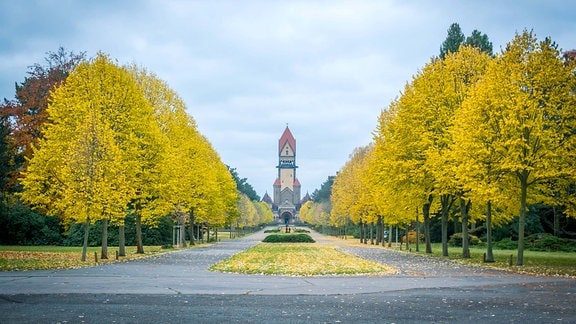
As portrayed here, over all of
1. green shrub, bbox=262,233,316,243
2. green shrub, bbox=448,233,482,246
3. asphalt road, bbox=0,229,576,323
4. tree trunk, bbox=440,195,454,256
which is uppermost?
tree trunk, bbox=440,195,454,256

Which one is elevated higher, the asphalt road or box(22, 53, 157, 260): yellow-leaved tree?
box(22, 53, 157, 260): yellow-leaved tree

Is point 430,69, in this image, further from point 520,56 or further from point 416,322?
point 416,322

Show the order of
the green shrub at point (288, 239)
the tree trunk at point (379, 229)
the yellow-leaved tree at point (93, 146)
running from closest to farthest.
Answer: the yellow-leaved tree at point (93, 146)
the tree trunk at point (379, 229)
the green shrub at point (288, 239)

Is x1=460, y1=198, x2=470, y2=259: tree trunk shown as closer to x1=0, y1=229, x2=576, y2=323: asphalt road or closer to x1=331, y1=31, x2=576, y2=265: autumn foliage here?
x1=331, y1=31, x2=576, y2=265: autumn foliage

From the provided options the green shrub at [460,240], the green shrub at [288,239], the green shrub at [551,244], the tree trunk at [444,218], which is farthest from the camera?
the green shrub at [288,239]

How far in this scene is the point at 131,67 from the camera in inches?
1763

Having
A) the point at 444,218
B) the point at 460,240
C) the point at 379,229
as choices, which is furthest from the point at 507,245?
the point at 379,229

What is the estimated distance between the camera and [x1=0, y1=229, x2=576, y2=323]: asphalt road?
12602mm

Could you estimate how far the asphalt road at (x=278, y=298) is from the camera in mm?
12602

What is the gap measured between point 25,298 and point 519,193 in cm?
2447

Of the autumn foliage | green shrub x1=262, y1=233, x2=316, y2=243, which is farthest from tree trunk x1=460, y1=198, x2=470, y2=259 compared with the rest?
green shrub x1=262, y1=233, x2=316, y2=243

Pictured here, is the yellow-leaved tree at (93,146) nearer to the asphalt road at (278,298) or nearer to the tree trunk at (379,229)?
the asphalt road at (278,298)

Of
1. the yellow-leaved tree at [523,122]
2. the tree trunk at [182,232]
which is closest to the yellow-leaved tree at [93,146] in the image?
the tree trunk at [182,232]

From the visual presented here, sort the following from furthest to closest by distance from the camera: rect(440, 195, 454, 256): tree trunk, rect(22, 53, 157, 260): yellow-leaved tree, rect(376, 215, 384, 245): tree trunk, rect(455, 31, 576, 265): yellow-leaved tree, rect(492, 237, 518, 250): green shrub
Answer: rect(376, 215, 384, 245): tree trunk < rect(492, 237, 518, 250): green shrub < rect(440, 195, 454, 256): tree trunk < rect(22, 53, 157, 260): yellow-leaved tree < rect(455, 31, 576, 265): yellow-leaved tree
